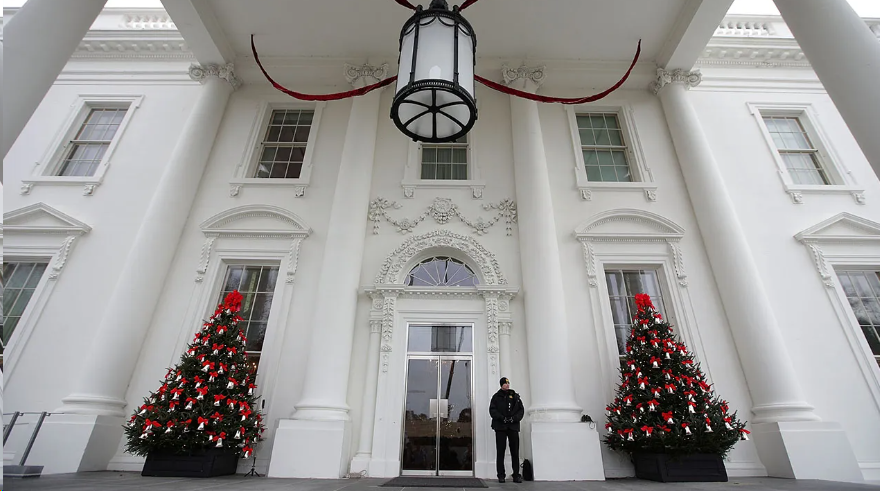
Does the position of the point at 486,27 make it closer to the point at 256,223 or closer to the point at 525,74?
the point at 525,74

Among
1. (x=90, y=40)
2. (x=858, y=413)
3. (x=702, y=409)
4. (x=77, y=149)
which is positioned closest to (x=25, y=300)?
(x=77, y=149)

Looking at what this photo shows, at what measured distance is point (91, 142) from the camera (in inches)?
351

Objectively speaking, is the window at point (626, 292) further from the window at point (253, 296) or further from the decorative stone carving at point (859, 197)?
the window at point (253, 296)

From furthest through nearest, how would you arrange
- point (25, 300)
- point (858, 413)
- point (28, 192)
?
point (28, 192)
point (25, 300)
point (858, 413)

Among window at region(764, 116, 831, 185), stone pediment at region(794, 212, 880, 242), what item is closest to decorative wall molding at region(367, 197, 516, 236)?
stone pediment at region(794, 212, 880, 242)

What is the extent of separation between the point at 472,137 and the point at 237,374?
234 inches

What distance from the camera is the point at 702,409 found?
220 inches

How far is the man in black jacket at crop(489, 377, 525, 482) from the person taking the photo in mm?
5594

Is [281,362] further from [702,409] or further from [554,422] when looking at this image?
[702,409]

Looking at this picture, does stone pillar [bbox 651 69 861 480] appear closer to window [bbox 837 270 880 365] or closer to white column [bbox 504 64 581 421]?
window [bbox 837 270 880 365]

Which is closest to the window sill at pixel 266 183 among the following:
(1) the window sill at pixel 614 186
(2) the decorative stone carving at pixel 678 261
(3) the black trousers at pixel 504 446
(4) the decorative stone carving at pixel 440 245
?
(4) the decorative stone carving at pixel 440 245

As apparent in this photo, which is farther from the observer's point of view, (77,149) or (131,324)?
(77,149)

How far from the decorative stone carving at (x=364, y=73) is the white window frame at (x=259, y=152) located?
0.90 metres

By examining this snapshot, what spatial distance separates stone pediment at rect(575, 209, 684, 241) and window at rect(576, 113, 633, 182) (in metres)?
1.01
